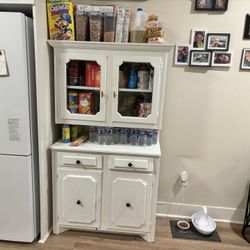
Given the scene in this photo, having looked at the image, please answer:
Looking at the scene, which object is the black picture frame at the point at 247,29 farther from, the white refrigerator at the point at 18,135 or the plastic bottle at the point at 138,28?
the white refrigerator at the point at 18,135

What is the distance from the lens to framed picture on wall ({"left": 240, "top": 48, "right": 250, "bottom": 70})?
1.99 metres

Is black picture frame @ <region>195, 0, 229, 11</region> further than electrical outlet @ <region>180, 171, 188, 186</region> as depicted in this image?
No

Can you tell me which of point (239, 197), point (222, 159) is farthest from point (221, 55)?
point (239, 197)

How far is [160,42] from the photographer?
1722 millimetres

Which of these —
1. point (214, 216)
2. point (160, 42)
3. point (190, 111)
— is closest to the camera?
point (160, 42)

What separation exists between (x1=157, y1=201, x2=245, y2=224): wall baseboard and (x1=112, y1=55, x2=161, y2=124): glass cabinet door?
0.99m

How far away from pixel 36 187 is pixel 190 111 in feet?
4.82

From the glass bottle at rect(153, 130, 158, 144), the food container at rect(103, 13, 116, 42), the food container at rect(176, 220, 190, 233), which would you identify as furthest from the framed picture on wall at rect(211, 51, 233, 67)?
the food container at rect(176, 220, 190, 233)

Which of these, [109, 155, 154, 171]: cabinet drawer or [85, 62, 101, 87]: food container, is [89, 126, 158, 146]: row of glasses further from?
[85, 62, 101, 87]: food container

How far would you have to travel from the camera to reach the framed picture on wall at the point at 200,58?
201cm

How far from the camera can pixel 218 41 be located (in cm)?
199

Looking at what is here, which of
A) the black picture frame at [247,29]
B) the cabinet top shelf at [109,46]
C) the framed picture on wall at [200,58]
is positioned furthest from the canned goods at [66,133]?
the black picture frame at [247,29]

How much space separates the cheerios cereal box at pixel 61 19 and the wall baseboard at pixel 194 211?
69.3 inches

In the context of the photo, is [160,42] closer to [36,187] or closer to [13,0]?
[13,0]
